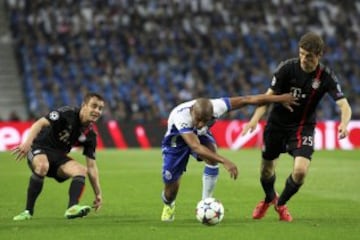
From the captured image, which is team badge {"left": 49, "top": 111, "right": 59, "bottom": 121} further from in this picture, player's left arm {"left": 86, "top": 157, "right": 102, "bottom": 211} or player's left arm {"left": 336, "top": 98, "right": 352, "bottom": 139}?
player's left arm {"left": 336, "top": 98, "right": 352, "bottom": 139}

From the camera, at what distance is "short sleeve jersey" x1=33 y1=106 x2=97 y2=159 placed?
10.2 metres

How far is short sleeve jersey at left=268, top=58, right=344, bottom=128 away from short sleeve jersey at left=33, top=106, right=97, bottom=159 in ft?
7.37

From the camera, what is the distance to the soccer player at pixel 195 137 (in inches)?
373

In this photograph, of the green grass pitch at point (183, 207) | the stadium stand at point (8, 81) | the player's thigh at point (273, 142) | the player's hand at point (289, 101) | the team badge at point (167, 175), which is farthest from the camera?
the stadium stand at point (8, 81)

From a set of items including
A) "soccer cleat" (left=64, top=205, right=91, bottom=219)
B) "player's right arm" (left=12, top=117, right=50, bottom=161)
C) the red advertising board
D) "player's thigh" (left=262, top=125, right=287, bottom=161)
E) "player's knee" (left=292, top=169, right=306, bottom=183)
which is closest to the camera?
"player's right arm" (left=12, top=117, right=50, bottom=161)

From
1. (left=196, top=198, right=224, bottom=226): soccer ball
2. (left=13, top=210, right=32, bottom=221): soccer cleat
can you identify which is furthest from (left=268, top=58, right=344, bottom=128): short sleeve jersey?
(left=13, top=210, right=32, bottom=221): soccer cleat

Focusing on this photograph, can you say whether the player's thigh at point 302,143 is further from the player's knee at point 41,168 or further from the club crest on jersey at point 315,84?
the player's knee at point 41,168

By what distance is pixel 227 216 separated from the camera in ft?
35.6

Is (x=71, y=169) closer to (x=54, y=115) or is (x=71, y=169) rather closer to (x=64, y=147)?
(x=64, y=147)

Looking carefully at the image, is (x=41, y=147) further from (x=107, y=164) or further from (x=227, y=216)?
(x=107, y=164)

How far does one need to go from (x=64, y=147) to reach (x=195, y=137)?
1746 millimetres

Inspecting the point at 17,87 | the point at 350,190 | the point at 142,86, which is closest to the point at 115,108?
the point at 142,86

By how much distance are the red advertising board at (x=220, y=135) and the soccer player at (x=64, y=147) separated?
17.6 meters

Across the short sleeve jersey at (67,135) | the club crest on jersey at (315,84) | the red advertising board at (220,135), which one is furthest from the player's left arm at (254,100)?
the red advertising board at (220,135)
